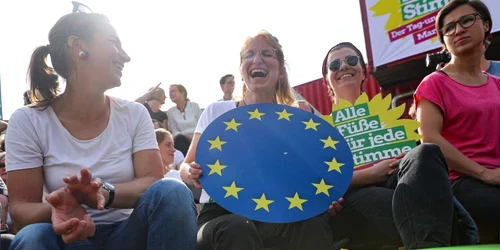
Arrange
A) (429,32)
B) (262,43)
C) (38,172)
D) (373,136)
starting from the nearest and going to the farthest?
1. (38,172)
2. (373,136)
3. (262,43)
4. (429,32)

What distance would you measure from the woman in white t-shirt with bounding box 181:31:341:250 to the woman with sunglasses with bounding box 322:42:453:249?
0.51ft

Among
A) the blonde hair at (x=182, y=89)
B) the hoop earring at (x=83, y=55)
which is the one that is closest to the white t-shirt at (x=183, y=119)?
the blonde hair at (x=182, y=89)

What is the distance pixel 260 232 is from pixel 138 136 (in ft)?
1.93

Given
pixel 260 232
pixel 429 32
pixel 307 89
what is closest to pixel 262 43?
pixel 260 232

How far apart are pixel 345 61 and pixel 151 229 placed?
1383mm

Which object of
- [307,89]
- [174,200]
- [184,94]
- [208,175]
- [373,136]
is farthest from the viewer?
[307,89]

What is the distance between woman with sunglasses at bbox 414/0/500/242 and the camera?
219 cm

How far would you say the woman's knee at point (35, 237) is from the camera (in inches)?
66.1

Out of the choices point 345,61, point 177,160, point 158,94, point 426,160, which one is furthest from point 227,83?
point 426,160

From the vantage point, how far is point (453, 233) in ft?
6.41

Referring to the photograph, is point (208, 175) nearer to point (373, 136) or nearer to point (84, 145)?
point (84, 145)

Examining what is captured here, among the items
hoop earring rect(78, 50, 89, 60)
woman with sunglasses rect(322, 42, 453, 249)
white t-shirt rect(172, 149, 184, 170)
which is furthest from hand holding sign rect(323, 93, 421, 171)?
white t-shirt rect(172, 149, 184, 170)

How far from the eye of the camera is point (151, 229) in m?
1.78

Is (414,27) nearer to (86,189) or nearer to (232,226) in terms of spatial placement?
(232,226)
